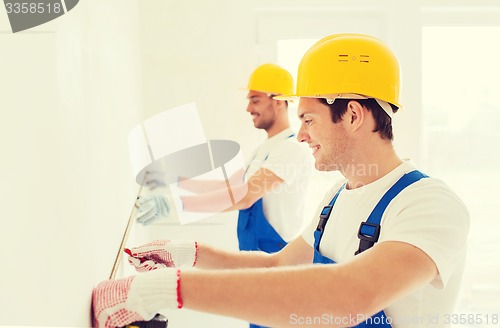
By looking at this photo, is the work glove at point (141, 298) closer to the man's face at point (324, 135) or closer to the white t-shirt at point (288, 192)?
the man's face at point (324, 135)

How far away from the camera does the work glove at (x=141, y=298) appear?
96 centimetres

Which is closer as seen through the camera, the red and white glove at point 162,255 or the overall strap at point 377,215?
the overall strap at point 377,215

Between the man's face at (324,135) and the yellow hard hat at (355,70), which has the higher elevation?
the yellow hard hat at (355,70)

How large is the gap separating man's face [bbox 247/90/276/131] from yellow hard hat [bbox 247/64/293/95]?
4 centimetres

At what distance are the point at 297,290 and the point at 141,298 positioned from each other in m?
0.31

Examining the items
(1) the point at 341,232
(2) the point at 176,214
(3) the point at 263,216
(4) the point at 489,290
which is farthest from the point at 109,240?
(4) the point at 489,290

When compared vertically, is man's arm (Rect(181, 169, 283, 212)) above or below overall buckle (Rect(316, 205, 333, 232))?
below

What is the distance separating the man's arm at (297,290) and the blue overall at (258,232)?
63.5 inches

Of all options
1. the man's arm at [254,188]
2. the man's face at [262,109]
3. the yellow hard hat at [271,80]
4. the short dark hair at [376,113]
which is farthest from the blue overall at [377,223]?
the yellow hard hat at [271,80]

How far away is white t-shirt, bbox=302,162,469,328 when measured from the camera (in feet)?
3.76

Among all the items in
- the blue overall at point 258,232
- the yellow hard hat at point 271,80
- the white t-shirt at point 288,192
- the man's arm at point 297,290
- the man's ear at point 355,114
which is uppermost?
the yellow hard hat at point 271,80

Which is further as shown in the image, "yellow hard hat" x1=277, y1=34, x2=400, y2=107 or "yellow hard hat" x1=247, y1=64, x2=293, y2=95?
"yellow hard hat" x1=247, y1=64, x2=293, y2=95

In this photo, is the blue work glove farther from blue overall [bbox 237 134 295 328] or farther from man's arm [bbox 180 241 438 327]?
man's arm [bbox 180 241 438 327]

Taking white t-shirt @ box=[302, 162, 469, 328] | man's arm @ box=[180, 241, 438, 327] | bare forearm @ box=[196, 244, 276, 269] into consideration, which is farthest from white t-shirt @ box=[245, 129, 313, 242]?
man's arm @ box=[180, 241, 438, 327]
